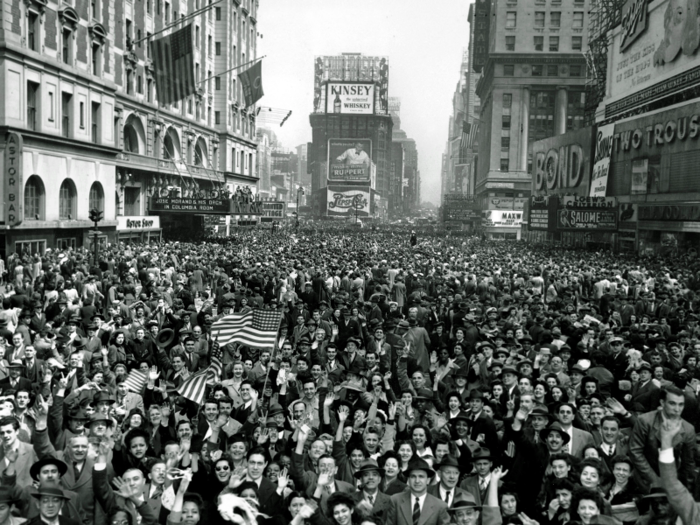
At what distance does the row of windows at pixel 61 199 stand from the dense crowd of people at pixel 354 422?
64.7 ft

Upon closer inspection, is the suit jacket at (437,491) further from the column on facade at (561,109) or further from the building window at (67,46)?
the column on facade at (561,109)

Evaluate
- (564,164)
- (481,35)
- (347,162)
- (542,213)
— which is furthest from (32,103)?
(347,162)

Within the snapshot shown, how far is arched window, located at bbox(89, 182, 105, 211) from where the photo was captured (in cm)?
4200

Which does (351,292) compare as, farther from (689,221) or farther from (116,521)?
(689,221)

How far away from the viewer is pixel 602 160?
2172 inches

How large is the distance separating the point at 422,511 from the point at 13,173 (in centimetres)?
3103

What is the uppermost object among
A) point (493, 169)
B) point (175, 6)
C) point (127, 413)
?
point (175, 6)

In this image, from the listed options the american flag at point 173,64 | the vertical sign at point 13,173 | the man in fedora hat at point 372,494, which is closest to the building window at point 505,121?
the american flag at point 173,64

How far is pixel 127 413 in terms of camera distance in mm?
8984

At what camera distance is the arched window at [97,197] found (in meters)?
42.0

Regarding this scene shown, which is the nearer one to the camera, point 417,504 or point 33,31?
point 417,504

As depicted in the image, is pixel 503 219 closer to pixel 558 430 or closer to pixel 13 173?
pixel 13 173

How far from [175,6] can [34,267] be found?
38469mm

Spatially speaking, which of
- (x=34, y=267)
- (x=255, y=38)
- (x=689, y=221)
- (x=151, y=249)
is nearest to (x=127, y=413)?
(x=34, y=267)
